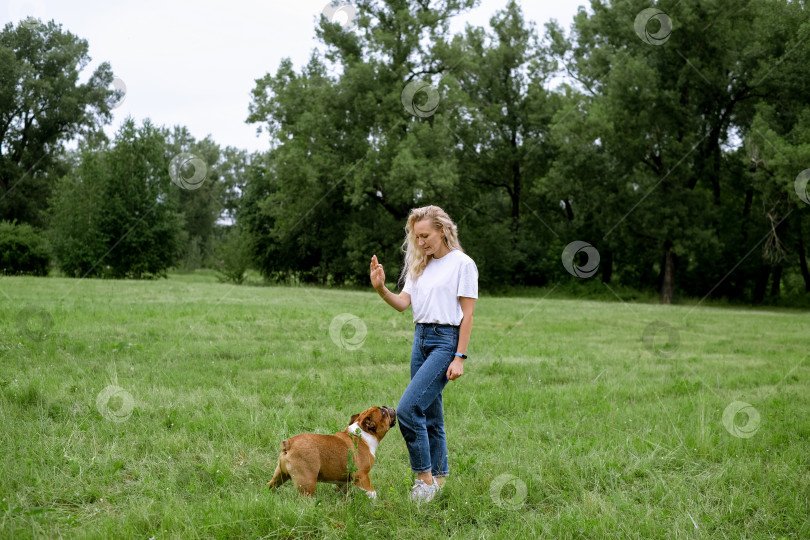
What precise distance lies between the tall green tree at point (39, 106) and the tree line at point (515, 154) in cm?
32

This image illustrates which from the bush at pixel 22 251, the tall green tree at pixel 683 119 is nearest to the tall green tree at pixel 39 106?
the bush at pixel 22 251

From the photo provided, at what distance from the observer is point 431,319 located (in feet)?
14.9

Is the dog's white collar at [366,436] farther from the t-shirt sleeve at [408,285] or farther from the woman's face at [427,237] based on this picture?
the woman's face at [427,237]

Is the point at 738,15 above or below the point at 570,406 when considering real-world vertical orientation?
above

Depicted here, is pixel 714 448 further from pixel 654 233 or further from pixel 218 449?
pixel 654 233

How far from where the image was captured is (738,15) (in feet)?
98.1

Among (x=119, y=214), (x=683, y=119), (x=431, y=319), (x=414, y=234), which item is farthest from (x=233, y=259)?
(x=431, y=319)

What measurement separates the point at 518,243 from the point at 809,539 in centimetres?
3648

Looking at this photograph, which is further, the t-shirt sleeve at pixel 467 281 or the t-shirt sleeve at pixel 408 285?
the t-shirt sleeve at pixel 408 285

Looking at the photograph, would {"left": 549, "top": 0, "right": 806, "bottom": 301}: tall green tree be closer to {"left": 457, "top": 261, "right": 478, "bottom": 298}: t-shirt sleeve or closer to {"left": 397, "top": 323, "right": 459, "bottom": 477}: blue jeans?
{"left": 457, "top": 261, "right": 478, "bottom": 298}: t-shirt sleeve

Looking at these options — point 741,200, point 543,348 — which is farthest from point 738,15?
point 543,348

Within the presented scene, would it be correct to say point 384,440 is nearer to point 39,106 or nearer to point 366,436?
point 366,436

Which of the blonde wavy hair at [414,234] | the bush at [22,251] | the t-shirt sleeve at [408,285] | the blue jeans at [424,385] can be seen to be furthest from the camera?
the bush at [22,251]

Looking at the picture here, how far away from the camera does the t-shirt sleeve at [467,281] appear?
448 cm
